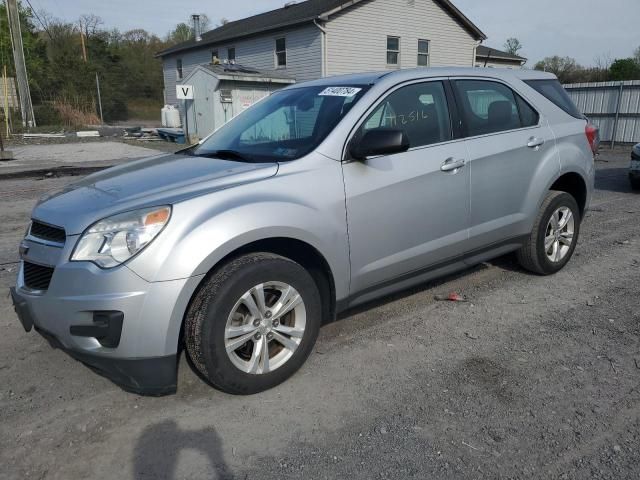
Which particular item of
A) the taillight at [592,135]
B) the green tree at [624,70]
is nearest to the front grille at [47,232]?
the taillight at [592,135]

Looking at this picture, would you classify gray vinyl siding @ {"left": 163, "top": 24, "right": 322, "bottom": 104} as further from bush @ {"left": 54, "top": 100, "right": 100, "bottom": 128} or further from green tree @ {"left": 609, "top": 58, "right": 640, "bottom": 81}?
green tree @ {"left": 609, "top": 58, "right": 640, "bottom": 81}

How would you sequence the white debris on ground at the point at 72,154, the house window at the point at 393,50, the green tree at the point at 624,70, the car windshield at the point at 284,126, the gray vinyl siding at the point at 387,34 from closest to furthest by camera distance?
the car windshield at the point at 284,126, the white debris on ground at the point at 72,154, the gray vinyl siding at the point at 387,34, the house window at the point at 393,50, the green tree at the point at 624,70

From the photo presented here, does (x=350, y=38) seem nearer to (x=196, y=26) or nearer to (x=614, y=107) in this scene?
(x=614, y=107)

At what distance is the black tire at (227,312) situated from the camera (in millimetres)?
2705

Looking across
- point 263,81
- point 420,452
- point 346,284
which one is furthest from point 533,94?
point 263,81

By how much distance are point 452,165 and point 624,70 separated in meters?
27.6

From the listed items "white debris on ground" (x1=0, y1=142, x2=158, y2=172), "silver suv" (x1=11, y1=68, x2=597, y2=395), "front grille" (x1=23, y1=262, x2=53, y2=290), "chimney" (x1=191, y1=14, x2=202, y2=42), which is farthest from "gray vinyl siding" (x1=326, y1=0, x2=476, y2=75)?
"front grille" (x1=23, y1=262, x2=53, y2=290)

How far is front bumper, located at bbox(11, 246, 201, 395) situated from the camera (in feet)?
8.29

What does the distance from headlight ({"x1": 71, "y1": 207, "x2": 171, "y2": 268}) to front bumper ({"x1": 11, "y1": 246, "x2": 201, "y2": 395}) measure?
0.19 feet

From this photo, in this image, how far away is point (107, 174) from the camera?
3559 mm

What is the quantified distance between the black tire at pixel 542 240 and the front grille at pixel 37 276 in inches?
149

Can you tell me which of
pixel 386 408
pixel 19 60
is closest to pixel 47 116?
pixel 19 60

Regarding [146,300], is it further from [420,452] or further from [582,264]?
[582,264]

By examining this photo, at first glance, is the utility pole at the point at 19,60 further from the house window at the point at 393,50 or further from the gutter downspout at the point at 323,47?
the house window at the point at 393,50
